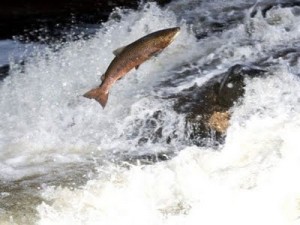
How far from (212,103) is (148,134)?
2.28 feet

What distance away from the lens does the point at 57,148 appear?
512 centimetres

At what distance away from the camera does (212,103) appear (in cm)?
507

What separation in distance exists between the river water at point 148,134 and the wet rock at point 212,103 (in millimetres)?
95

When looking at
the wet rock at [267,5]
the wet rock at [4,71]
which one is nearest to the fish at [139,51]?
the wet rock at [4,71]

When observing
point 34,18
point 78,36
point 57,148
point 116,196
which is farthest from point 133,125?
point 34,18

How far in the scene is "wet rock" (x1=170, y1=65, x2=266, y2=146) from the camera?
475cm

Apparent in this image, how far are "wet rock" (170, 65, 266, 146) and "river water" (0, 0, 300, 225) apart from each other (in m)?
0.09

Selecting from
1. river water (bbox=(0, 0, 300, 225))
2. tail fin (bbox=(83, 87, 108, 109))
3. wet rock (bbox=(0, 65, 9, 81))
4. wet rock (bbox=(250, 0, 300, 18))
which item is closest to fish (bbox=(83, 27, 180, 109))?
tail fin (bbox=(83, 87, 108, 109))

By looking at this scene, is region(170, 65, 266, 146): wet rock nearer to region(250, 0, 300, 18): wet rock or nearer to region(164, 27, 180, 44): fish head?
region(164, 27, 180, 44): fish head

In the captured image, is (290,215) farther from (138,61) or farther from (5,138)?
(5,138)

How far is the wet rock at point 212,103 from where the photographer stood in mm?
4754

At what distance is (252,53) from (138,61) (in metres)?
2.39

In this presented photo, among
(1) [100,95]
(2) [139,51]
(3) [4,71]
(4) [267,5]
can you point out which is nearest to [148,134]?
(1) [100,95]

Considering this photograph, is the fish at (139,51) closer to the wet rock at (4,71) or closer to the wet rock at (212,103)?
the wet rock at (212,103)
